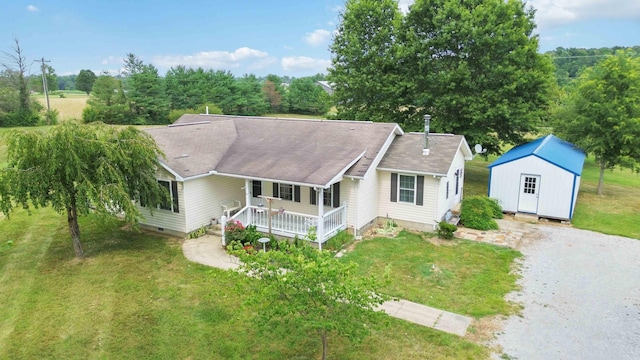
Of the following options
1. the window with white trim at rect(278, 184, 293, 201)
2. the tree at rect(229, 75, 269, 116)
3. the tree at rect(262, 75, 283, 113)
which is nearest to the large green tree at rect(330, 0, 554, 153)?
the window with white trim at rect(278, 184, 293, 201)

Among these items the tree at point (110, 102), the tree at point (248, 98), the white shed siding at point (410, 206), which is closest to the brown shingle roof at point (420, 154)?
the white shed siding at point (410, 206)

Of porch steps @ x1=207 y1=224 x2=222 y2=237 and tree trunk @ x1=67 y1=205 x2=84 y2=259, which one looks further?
porch steps @ x1=207 y1=224 x2=222 y2=237

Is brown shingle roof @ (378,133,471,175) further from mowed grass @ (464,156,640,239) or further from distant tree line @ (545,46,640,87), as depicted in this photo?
distant tree line @ (545,46,640,87)

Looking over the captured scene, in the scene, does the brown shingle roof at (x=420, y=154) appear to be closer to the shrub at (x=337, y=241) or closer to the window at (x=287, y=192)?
the shrub at (x=337, y=241)

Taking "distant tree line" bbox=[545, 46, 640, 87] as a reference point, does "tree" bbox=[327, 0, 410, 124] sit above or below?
below

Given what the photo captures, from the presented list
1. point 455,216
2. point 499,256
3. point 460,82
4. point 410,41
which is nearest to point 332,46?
point 410,41

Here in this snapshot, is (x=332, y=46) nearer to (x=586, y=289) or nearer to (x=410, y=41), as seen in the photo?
(x=410, y=41)

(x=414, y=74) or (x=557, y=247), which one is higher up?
(x=414, y=74)

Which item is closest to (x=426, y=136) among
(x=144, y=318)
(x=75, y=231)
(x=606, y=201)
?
(x=606, y=201)
